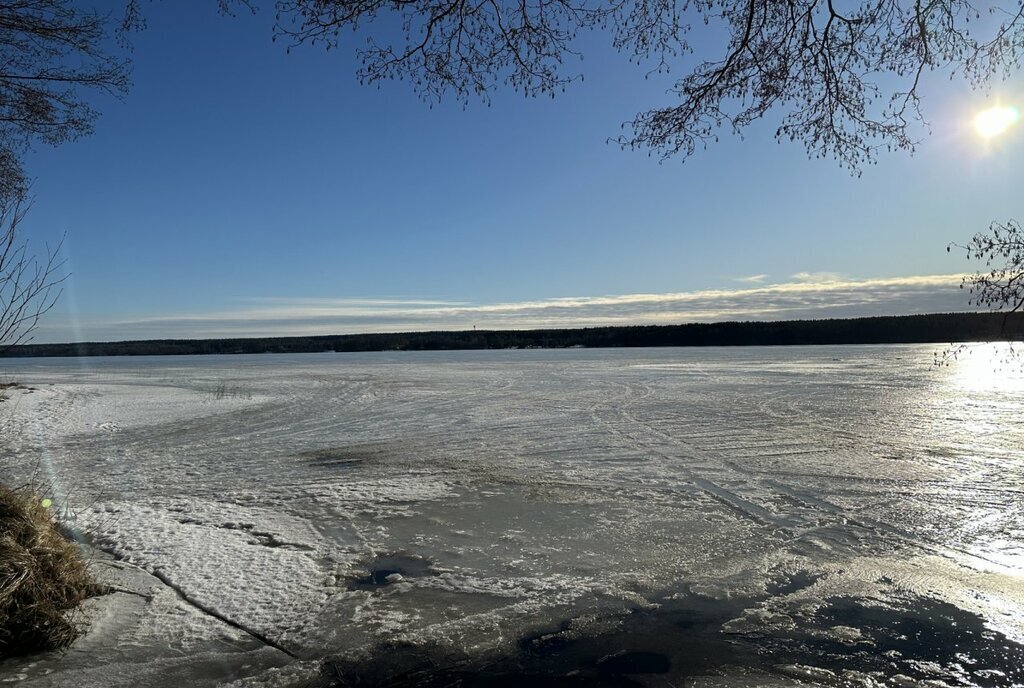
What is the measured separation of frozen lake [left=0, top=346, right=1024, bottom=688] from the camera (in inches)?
119

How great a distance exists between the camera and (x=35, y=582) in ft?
10.4

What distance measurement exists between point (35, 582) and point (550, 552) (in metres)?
2.79

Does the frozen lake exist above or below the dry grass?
below

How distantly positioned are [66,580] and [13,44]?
368 cm

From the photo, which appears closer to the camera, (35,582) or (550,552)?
(35,582)

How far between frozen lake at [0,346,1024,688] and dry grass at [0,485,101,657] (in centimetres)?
13

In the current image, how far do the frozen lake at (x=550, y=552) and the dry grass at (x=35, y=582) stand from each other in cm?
13

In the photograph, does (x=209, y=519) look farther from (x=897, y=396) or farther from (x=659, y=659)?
(x=897, y=396)

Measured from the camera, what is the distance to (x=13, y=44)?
4.72m

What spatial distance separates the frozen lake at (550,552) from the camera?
9.94ft

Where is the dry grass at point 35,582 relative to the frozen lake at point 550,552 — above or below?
above

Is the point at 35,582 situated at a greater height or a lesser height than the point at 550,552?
greater

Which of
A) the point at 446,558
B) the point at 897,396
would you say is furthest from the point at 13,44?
the point at 897,396

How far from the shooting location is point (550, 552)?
177 inches
